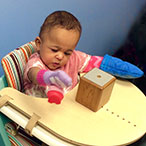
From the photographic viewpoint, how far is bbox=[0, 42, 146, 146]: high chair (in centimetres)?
62

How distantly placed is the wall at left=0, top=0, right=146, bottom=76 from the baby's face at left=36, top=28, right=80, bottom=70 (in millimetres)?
184

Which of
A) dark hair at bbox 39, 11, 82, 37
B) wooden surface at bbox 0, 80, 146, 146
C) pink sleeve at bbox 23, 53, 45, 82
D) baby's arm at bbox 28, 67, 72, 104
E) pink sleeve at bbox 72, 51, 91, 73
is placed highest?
dark hair at bbox 39, 11, 82, 37

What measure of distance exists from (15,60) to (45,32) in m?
0.14

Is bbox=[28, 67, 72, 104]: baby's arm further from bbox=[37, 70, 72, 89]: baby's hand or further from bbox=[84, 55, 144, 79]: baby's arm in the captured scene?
bbox=[84, 55, 144, 79]: baby's arm

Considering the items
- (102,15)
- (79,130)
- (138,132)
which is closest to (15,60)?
(79,130)

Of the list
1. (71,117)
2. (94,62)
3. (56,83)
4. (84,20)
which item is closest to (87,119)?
(71,117)

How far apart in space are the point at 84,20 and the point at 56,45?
1.97 ft

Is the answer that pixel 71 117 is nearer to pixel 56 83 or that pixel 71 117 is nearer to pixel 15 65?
pixel 56 83

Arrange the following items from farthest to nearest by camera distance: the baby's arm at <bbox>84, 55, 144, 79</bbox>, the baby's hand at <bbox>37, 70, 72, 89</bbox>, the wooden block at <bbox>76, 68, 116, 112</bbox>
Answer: the baby's arm at <bbox>84, 55, 144, 79</bbox> → the wooden block at <bbox>76, 68, 116, 112</bbox> → the baby's hand at <bbox>37, 70, 72, 89</bbox>

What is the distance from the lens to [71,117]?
2.19ft

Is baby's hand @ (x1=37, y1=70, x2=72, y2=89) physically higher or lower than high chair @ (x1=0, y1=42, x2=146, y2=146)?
higher

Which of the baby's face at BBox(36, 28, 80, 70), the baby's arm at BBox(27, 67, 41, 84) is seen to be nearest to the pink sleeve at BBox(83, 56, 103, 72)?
the baby's face at BBox(36, 28, 80, 70)

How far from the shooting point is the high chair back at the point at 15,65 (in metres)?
0.75

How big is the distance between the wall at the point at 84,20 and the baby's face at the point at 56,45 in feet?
0.60
